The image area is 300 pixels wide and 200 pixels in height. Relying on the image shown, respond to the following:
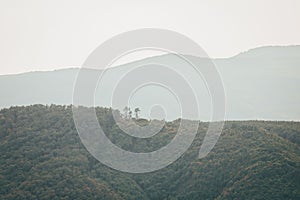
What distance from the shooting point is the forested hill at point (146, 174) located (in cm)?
4438

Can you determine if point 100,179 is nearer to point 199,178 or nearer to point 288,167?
point 199,178

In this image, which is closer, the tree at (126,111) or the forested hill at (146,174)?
the forested hill at (146,174)

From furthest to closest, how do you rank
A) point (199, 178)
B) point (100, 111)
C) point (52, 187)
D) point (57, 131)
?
point (100, 111), point (57, 131), point (199, 178), point (52, 187)

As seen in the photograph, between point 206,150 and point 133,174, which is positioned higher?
point 206,150

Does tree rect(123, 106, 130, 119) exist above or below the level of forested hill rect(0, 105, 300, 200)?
above

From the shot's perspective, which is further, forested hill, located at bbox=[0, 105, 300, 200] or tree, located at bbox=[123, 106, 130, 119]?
tree, located at bbox=[123, 106, 130, 119]

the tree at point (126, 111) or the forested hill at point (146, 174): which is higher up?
the tree at point (126, 111)

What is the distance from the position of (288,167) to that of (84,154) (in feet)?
74.2

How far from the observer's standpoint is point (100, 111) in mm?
62469

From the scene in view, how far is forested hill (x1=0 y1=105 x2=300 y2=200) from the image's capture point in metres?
44.4

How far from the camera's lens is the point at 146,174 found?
51.9 meters

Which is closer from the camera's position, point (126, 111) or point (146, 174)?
point (146, 174)

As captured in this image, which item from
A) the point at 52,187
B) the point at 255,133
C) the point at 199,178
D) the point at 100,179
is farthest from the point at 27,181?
the point at 255,133

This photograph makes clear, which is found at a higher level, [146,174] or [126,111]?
[126,111]
